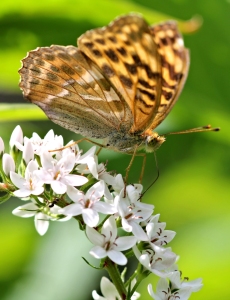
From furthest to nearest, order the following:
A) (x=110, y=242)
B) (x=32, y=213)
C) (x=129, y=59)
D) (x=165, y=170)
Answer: (x=165, y=170), (x=129, y=59), (x=32, y=213), (x=110, y=242)

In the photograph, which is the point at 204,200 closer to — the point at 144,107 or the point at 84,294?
the point at 84,294

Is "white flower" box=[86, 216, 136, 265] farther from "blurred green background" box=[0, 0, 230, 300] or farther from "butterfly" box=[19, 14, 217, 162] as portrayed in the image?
"blurred green background" box=[0, 0, 230, 300]

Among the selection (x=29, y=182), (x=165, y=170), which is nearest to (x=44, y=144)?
(x=29, y=182)

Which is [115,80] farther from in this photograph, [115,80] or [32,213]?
[32,213]

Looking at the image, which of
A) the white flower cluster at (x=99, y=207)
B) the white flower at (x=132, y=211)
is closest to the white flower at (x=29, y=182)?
the white flower cluster at (x=99, y=207)

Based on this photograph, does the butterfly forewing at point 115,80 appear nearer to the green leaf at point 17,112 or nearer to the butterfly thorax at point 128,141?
the butterfly thorax at point 128,141

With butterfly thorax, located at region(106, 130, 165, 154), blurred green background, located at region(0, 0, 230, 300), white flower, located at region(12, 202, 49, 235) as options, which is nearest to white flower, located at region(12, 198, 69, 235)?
white flower, located at region(12, 202, 49, 235)

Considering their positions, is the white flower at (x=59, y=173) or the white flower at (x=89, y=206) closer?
the white flower at (x=89, y=206)
